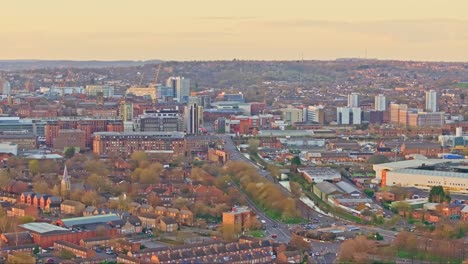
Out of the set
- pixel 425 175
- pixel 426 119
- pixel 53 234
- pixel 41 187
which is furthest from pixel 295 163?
pixel 426 119

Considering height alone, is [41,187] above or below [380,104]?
below

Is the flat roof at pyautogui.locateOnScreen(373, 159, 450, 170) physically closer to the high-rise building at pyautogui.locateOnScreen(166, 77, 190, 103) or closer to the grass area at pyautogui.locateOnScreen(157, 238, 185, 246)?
the grass area at pyautogui.locateOnScreen(157, 238, 185, 246)

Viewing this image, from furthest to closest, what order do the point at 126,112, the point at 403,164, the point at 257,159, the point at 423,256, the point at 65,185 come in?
the point at 126,112 → the point at 257,159 → the point at 403,164 → the point at 65,185 → the point at 423,256

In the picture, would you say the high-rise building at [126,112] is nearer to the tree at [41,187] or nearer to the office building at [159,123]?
the office building at [159,123]

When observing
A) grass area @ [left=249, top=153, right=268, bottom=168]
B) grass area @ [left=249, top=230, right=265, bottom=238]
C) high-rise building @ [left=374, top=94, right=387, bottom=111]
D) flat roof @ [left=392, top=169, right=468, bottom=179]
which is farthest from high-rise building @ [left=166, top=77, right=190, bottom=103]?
grass area @ [left=249, top=230, right=265, bottom=238]

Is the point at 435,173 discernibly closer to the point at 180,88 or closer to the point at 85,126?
the point at 85,126
